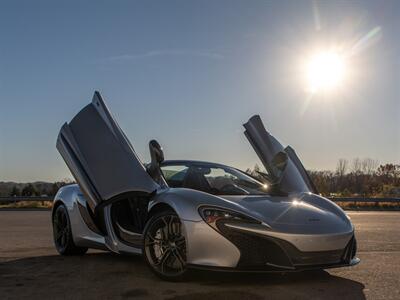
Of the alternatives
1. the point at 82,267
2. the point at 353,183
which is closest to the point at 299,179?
the point at 82,267

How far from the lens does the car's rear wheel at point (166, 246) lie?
4809 millimetres

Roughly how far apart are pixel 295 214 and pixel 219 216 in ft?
2.48

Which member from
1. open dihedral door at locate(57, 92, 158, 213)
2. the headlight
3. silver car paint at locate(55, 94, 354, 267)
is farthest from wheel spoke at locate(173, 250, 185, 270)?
open dihedral door at locate(57, 92, 158, 213)

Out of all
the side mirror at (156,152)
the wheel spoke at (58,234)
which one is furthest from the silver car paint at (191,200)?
the wheel spoke at (58,234)

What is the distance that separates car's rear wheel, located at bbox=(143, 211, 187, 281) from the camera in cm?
481

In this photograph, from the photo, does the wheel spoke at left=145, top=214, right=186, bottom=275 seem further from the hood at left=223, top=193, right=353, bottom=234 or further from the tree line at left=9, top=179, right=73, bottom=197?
the tree line at left=9, top=179, right=73, bottom=197

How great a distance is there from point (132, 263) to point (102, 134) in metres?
1.56

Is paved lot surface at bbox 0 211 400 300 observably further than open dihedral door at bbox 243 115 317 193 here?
No

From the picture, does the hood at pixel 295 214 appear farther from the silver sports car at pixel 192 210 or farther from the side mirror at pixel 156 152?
the side mirror at pixel 156 152

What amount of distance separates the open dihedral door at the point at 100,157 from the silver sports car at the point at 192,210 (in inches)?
0.5

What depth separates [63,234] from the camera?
7168mm

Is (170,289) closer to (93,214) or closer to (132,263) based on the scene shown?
(132,263)

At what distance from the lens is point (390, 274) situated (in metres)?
5.24

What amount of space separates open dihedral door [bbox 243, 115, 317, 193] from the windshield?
0.24 m
